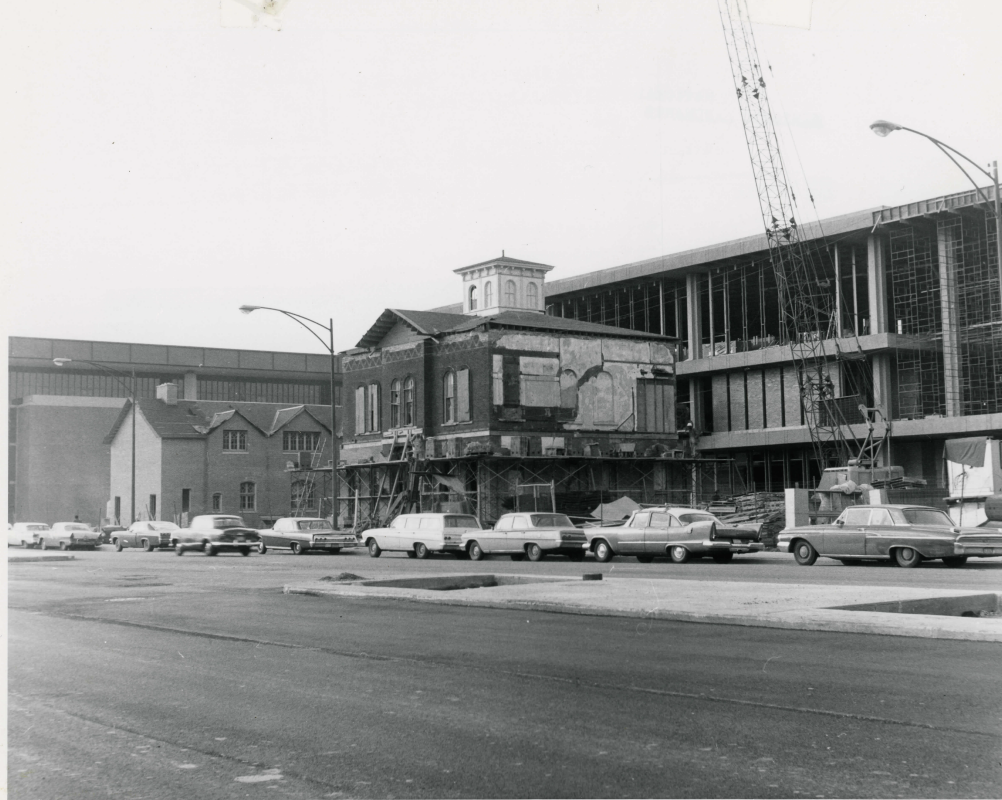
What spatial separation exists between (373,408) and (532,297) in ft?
39.5

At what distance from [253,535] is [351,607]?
2649 cm

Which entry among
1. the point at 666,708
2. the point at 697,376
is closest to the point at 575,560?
the point at 666,708

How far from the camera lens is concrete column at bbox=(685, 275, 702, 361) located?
69500 mm

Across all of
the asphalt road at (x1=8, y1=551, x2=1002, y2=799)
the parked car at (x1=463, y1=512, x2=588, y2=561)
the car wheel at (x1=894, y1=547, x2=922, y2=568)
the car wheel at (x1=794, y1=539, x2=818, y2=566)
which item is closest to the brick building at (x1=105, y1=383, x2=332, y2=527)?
the parked car at (x1=463, y1=512, x2=588, y2=561)

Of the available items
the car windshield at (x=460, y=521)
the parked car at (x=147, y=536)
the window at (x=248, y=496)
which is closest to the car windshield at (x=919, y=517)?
the car windshield at (x=460, y=521)

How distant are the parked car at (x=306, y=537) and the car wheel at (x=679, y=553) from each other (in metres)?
14.7

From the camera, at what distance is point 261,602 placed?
61.9ft

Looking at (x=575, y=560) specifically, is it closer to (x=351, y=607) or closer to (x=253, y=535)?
(x=253, y=535)

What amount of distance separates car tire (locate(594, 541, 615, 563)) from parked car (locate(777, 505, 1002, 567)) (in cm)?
631

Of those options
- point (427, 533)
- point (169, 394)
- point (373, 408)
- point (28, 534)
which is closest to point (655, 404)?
point (373, 408)

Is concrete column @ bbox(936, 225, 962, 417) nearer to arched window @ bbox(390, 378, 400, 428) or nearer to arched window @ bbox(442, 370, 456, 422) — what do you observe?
arched window @ bbox(442, 370, 456, 422)

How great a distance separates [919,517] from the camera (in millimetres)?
27109

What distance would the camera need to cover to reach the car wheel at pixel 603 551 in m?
32.8

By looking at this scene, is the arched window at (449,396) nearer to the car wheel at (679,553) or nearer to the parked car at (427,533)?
the parked car at (427,533)
